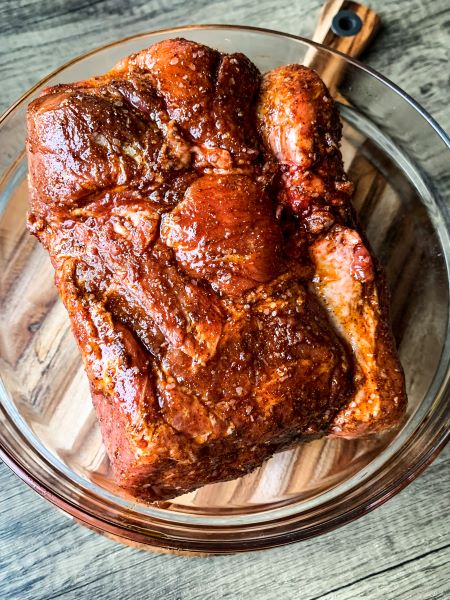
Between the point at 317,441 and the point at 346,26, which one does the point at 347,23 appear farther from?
the point at 317,441

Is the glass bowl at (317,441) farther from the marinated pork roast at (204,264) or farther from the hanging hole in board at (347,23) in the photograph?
the marinated pork roast at (204,264)

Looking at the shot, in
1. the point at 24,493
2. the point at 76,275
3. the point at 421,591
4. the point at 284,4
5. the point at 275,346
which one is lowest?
the point at 421,591

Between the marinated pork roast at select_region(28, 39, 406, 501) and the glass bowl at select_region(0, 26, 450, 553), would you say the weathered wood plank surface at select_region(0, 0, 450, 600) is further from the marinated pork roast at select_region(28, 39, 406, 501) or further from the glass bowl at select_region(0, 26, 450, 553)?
the marinated pork roast at select_region(28, 39, 406, 501)

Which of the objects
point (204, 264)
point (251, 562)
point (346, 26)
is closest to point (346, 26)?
point (346, 26)

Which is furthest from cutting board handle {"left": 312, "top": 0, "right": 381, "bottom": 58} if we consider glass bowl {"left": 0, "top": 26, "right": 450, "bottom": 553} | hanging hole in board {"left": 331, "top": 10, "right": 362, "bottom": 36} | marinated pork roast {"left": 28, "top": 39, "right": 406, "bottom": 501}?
marinated pork roast {"left": 28, "top": 39, "right": 406, "bottom": 501}

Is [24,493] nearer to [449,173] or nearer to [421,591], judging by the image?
[421,591]

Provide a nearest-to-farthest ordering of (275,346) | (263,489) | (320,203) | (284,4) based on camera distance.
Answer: (275,346) < (320,203) < (263,489) < (284,4)

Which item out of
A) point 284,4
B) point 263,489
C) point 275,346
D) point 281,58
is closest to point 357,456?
point 263,489
